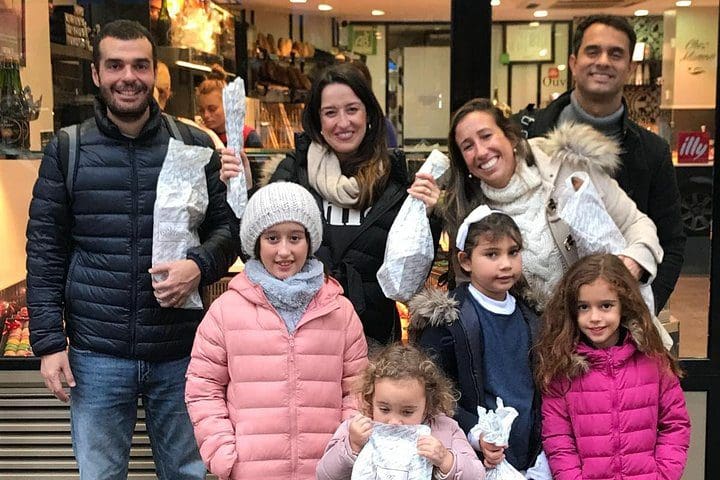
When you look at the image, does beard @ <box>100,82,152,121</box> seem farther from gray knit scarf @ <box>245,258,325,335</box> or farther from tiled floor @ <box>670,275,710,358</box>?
tiled floor @ <box>670,275,710,358</box>

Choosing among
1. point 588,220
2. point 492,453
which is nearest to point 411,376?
point 492,453

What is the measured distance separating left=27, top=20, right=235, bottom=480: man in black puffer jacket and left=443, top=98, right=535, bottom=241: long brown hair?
2.72 feet

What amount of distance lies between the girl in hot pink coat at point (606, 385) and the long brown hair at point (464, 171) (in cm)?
38

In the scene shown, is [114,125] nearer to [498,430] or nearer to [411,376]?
[411,376]

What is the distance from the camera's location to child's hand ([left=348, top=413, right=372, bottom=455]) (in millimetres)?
2238

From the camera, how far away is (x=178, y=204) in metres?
2.82

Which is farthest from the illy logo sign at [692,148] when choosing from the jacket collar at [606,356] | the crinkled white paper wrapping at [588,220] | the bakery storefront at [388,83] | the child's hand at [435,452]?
the child's hand at [435,452]

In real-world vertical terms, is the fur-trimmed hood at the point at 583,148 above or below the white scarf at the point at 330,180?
above

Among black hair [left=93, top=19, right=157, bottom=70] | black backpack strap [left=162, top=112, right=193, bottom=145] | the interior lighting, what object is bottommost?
black backpack strap [left=162, top=112, right=193, bottom=145]

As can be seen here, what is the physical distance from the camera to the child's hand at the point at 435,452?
2.19 m

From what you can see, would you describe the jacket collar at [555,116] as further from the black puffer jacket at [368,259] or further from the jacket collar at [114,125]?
the jacket collar at [114,125]

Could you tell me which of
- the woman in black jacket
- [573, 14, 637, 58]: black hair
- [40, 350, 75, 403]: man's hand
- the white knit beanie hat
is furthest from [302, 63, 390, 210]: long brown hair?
[40, 350, 75, 403]: man's hand

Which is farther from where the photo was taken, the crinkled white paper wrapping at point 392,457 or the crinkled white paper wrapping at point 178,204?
the crinkled white paper wrapping at point 178,204

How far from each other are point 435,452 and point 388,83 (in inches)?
88.0
